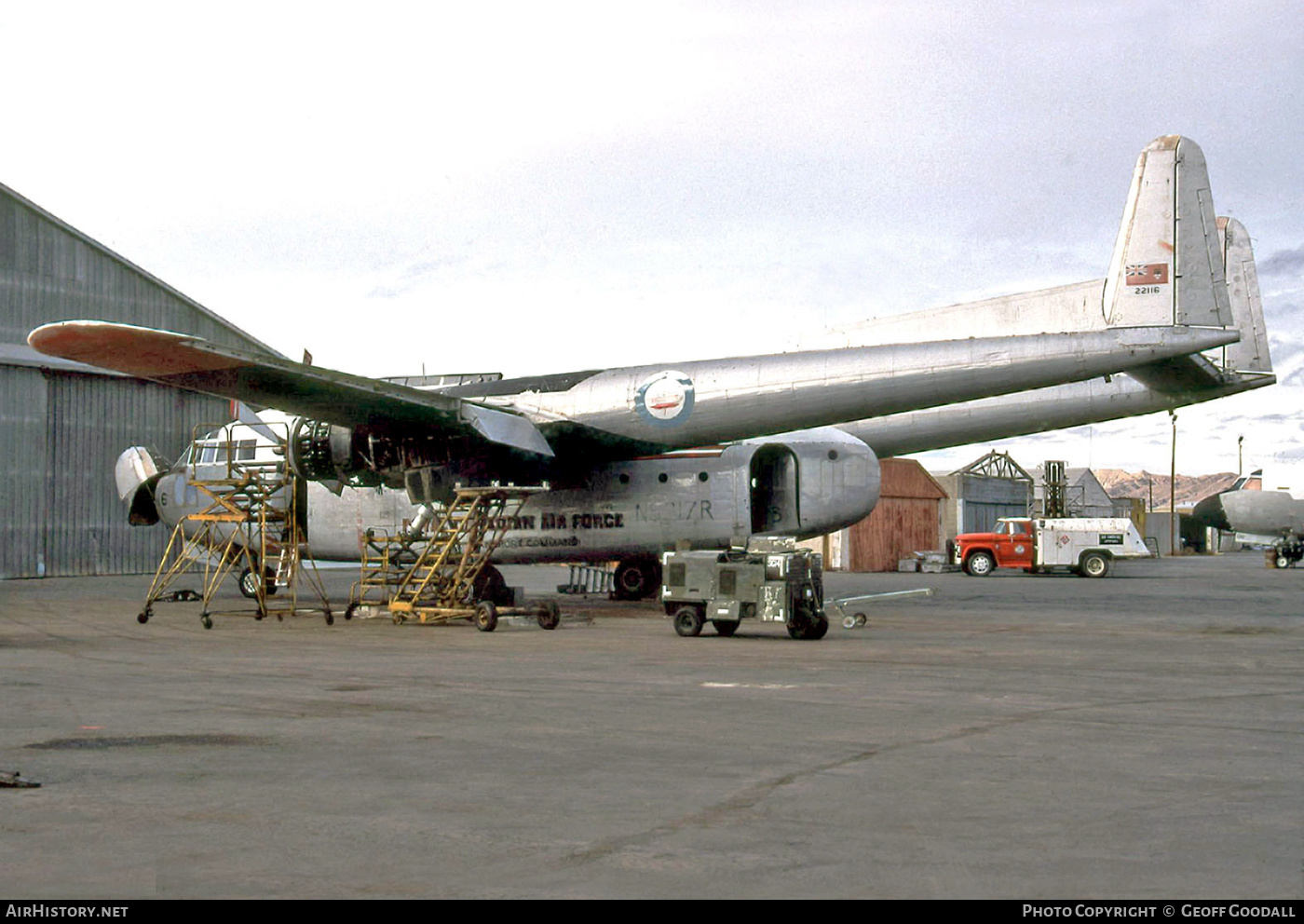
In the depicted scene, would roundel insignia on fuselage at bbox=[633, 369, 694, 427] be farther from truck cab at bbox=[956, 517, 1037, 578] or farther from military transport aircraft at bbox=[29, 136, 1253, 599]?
truck cab at bbox=[956, 517, 1037, 578]

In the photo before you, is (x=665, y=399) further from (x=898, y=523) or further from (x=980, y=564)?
(x=898, y=523)

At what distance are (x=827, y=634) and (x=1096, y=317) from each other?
7485mm

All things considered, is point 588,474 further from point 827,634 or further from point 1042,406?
point 1042,406

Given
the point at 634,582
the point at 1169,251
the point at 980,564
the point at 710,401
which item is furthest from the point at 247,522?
the point at 980,564

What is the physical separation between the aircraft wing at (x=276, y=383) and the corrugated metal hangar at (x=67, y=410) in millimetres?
22507

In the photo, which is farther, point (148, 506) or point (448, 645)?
point (148, 506)

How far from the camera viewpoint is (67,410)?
4400 cm

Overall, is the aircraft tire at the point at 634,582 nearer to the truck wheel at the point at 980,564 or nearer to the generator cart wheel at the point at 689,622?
the generator cart wheel at the point at 689,622

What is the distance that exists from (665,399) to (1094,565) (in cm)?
2896

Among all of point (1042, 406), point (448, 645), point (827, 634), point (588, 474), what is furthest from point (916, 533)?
point (448, 645)

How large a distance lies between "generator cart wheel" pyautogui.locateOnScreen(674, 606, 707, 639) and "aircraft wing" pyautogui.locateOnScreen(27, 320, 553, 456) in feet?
19.2

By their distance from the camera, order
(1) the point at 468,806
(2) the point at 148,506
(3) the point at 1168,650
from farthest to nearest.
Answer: (2) the point at 148,506 < (3) the point at 1168,650 < (1) the point at 468,806

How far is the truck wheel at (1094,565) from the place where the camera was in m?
45.7

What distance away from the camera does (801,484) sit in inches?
974
